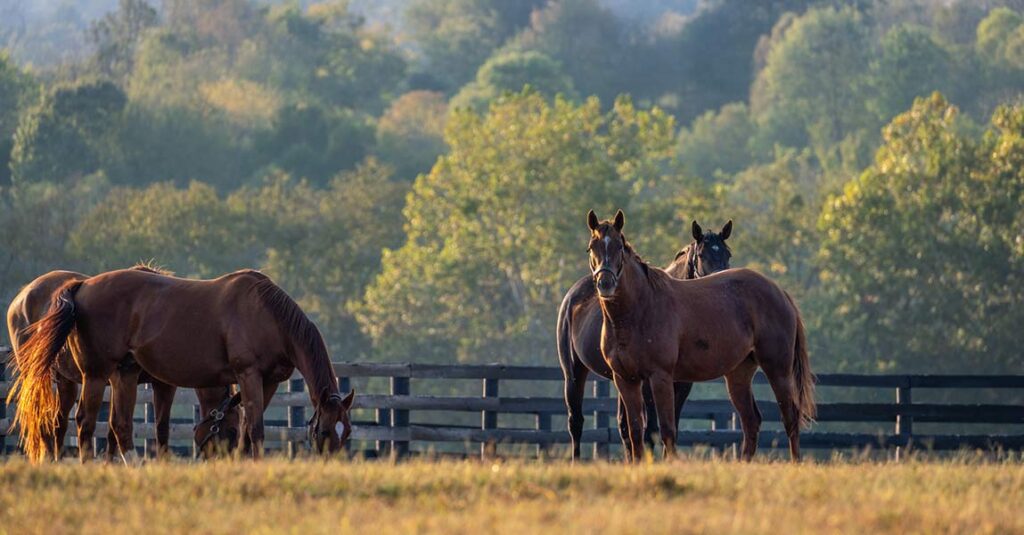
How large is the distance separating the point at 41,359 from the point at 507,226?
30829mm

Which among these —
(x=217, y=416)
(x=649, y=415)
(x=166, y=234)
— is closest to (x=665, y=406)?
(x=649, y=415)

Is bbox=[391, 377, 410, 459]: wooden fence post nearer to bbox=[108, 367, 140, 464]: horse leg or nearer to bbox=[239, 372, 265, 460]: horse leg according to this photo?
bbox=[108, 367, 140, 464]: horse leg

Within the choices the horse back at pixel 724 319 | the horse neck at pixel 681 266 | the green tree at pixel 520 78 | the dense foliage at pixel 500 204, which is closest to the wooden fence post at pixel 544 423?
the horse neck at pixel 681 266

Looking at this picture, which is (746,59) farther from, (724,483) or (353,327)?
(724,483)

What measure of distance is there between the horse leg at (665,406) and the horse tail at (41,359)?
177 inches

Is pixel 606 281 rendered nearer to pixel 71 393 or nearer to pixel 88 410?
pixel 88 410

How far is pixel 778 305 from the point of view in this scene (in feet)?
43.9

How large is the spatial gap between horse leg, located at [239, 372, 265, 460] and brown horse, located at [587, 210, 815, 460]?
2.62 m

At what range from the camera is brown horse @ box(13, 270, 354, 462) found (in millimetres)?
12539

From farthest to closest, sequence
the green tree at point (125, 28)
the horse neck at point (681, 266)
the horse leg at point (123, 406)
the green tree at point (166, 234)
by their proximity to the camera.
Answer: the green tree at point (125, 28) < the green tree at point (166, 234) < the horse neck at point (681, 266) < the horse leg at point (123, 406)

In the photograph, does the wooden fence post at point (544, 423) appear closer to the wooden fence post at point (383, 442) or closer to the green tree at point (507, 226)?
the wooden fence post at point (383, 442)

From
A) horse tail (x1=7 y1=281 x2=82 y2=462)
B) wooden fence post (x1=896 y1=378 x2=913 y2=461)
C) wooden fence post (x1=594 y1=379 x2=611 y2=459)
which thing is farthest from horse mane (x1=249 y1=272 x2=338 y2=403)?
wooden fence post (x1=896 y1=378 x2=913 y2=461)

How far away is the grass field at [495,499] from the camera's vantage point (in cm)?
849

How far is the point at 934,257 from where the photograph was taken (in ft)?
132
